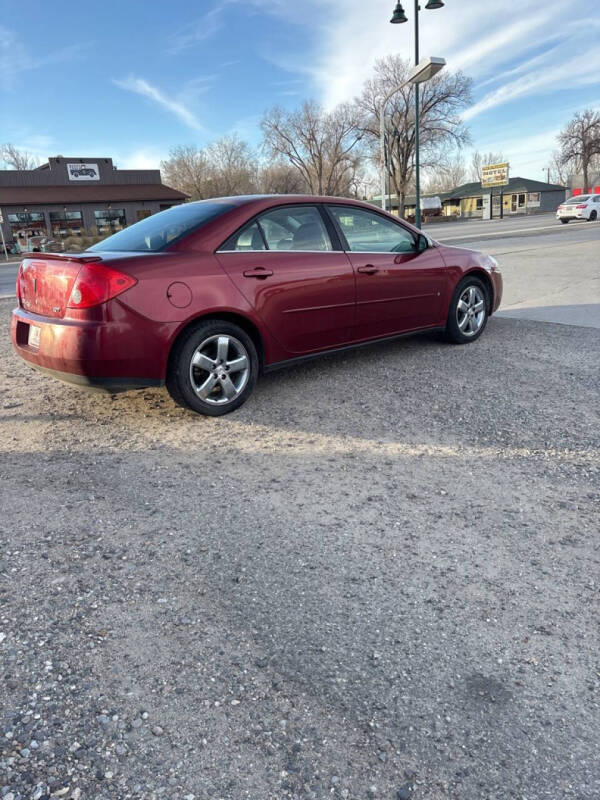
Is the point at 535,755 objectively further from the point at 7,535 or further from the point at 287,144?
the point at 287,144

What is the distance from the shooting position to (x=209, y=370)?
4.17m

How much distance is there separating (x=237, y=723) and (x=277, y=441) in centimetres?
223

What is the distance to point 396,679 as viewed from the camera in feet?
6.23

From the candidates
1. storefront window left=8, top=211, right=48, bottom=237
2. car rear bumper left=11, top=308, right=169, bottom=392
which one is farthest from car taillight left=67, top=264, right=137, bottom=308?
storefront window left=8, top=211, right=48, bottom=237

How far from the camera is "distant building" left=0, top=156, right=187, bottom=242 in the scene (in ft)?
149

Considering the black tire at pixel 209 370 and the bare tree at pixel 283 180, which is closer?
the black tire at pixel 209 370

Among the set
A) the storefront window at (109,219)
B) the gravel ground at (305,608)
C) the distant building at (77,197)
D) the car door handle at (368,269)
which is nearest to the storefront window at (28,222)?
the distant building at (77,197)

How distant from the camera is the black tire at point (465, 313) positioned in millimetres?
5879

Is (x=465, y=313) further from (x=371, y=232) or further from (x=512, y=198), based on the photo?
(x=512, y=198)

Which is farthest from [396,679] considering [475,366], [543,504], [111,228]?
[111,228]

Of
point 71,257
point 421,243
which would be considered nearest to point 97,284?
point 71,257

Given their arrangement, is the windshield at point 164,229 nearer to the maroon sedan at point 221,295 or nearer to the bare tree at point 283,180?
the maroon sedan at point 221,295

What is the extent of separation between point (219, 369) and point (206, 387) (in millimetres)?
158

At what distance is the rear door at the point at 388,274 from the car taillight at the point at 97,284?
6.58ft
